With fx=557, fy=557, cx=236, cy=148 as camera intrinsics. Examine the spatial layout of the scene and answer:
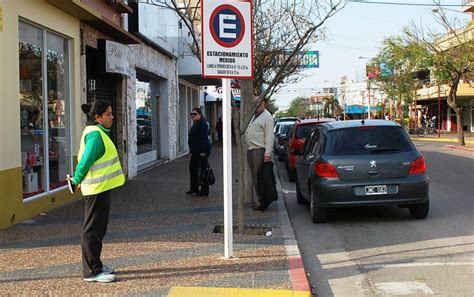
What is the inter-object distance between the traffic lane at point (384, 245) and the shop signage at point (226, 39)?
250 centimetres

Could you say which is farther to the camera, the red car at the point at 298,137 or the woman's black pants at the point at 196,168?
the red car at the point at 298,137

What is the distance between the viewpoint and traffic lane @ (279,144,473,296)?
6016mm

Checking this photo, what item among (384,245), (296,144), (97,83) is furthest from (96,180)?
(296,144)

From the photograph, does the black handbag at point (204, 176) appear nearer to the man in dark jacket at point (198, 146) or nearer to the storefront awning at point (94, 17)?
the man in dark jacket at point (198, 146)

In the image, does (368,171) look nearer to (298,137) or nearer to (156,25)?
(298,137)

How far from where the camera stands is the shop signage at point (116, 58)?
12.5 metres

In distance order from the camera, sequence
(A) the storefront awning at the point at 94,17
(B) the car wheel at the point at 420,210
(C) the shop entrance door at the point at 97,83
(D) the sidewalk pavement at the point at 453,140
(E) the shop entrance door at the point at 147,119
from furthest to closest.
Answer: (D) the sidewalk pavement at the point at 453,140
(E) the shop entrance door at the point at 147,119
(C) the shop entrance door at the point at 97,83
(A) the storefront awning at the point at 94,17
(B) the car wheel at the point at 420,210

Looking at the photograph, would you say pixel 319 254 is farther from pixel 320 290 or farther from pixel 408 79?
pixel 408 79

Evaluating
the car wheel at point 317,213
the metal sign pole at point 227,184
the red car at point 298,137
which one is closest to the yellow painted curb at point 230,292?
the metal sign pole at point 227,184

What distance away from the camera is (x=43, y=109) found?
9922 mm

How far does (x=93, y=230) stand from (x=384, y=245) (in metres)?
3.97

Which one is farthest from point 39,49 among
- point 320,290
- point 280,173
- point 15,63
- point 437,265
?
point 280,173

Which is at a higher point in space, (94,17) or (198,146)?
(94,17)

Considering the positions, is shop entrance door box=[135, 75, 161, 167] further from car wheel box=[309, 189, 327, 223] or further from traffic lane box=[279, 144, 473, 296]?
car wheel box=[309, 189, 327, 223]
